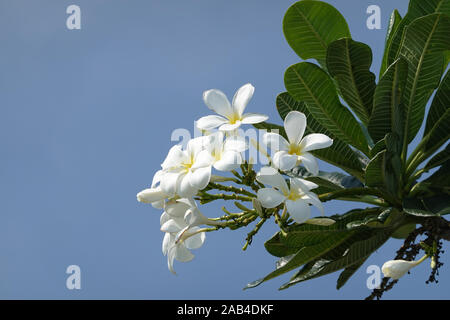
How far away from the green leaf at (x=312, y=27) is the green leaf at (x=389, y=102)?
13.6 inches

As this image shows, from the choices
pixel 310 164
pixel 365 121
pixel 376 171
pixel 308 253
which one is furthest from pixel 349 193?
pixel 310 164

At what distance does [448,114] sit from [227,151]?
3.17 ft

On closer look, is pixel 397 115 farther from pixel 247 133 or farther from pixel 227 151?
pixel 227 151

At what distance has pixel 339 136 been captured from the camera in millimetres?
2047

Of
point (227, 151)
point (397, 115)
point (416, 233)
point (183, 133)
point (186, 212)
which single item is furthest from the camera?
point (416, 233)

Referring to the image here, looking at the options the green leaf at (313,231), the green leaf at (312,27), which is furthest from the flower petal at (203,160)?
the green leaf at (312,27)

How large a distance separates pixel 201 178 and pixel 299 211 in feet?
0.84

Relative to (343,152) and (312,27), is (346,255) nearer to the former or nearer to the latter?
(343,152)

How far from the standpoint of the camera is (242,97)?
1578 millimetres

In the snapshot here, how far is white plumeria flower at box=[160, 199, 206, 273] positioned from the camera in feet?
5.10

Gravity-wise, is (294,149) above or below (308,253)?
above

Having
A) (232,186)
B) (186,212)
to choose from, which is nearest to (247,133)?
(232,186)

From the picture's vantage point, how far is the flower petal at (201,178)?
138 cm

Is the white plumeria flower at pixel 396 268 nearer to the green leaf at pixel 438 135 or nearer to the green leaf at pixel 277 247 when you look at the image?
the green leaf at pixel 277 247
